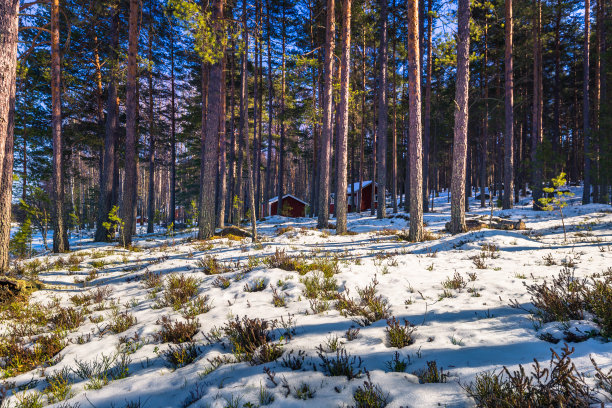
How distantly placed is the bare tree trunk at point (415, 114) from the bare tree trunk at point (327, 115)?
3.68m

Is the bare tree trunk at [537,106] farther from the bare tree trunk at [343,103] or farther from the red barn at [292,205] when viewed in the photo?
the red barn at [292,205]

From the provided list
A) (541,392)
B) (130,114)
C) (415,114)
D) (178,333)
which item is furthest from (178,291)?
(130,114)

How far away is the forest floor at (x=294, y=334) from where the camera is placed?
2.19 meters

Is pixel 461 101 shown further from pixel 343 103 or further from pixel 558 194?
pixel 343 103

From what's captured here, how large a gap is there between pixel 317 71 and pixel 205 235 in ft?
57.9

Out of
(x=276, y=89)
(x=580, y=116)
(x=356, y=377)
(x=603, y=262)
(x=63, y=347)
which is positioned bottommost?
(x=63, y=347)

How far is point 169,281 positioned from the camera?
540cm

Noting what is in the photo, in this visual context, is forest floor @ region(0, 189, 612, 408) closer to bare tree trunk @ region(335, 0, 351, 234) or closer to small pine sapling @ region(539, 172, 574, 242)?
small pine sapling @ region(539, 172, 574, 242)

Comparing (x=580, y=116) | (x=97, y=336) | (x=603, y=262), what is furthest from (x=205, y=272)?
(x=580, y=116)

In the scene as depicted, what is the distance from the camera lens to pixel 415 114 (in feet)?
28.1

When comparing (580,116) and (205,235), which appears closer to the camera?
(205,235)

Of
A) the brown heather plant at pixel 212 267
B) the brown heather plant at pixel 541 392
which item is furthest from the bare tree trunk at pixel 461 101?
the brown heather plant at pixel 541 392

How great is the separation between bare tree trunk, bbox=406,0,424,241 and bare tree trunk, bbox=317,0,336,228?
12.1 feet

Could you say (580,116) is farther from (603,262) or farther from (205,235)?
(205,235)
